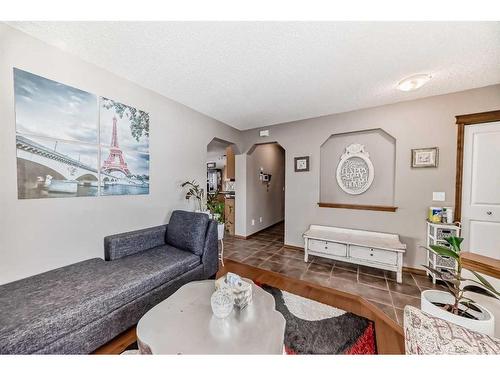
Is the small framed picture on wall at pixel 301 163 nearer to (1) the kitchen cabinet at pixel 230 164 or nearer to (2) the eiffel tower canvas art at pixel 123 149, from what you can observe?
(1) the kitchen cabinet at pixel 230 164

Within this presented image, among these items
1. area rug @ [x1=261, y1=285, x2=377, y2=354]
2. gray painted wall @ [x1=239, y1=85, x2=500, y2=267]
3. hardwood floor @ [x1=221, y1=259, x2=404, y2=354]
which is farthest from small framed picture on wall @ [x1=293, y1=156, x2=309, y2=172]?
area rug @ [x1=261, y1=285, x2=377, y2=354]

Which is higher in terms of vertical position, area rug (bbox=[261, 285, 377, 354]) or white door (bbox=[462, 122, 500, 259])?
white door (bbox=[462, 122, 500, 259])

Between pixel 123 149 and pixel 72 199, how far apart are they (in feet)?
2.35

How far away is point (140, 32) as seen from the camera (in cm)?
147

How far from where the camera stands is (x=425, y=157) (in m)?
2.57

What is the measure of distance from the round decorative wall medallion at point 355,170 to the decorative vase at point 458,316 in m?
1.97

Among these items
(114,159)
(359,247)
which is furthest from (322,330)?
(114,159)

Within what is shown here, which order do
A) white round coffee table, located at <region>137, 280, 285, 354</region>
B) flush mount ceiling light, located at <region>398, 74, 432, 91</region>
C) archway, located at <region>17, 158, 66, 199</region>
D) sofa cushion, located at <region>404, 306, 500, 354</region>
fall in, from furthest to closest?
flush mount ceiling light, located at <region>398, 74, 432, 91</region>
archway, located at <region>17, 158, 66, 199</region>
white round coffee table, located at <region>137, 280, 285, 354</region>
sofa cushion, located at <region>404, 306, 500, 354</region>

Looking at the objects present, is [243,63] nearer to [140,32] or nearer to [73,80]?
[140,32]

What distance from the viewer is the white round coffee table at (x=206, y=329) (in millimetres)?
927

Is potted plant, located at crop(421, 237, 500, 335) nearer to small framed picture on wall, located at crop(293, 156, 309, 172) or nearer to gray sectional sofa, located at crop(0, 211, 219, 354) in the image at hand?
gray sectional sofa, located at crop(0, 211, 219, 354)

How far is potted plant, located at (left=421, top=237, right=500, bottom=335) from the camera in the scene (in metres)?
0.97

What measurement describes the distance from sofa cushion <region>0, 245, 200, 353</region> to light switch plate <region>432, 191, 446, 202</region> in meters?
3.32
